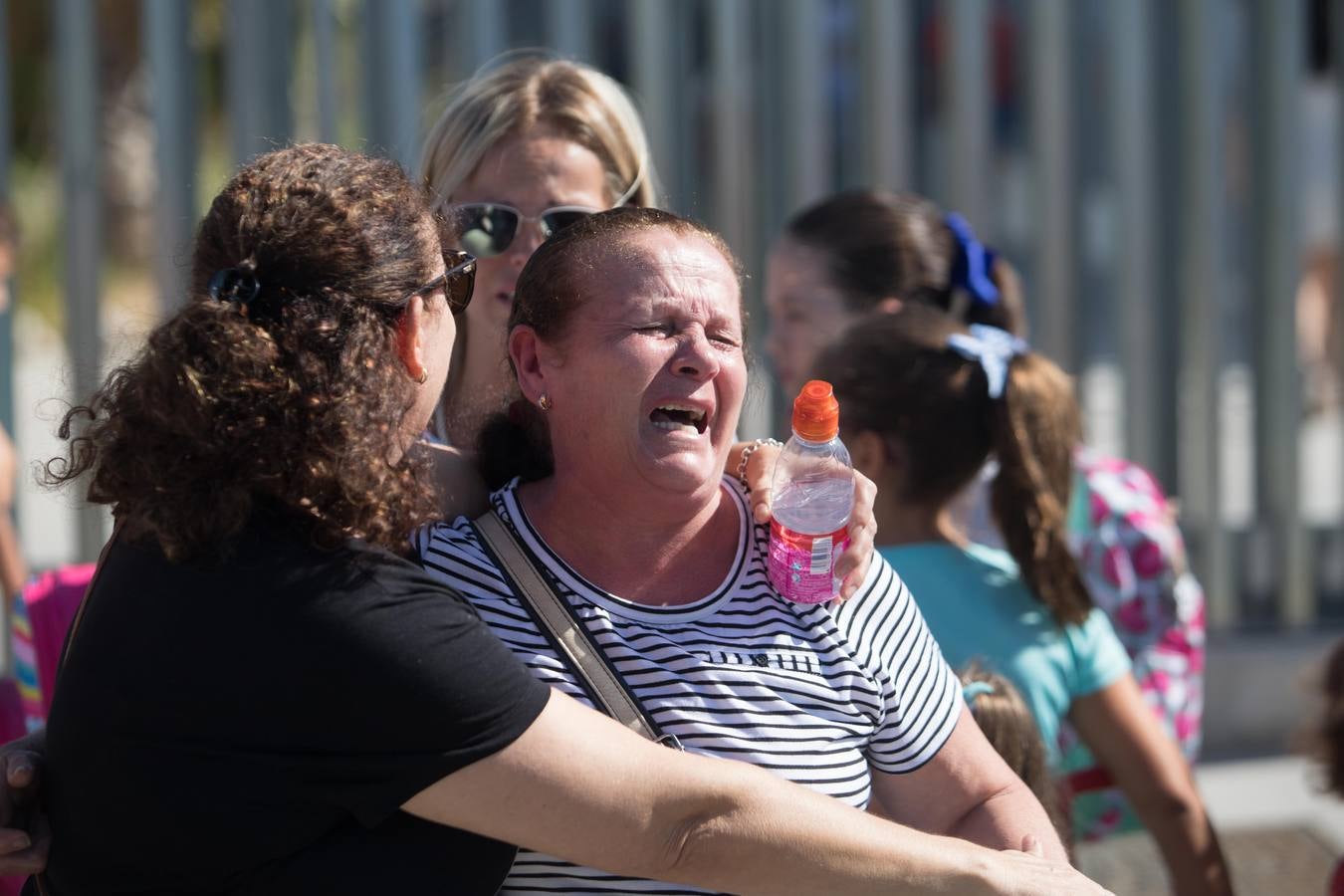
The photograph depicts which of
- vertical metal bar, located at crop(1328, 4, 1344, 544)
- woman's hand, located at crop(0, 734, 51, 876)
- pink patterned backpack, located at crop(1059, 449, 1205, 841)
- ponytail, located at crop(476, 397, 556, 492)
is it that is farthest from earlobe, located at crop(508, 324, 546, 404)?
vertical metal bar, located at crop(1328, 4, 1344, 544)

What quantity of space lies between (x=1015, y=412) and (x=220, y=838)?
159 centimetres

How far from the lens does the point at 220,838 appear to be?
5.04 ft

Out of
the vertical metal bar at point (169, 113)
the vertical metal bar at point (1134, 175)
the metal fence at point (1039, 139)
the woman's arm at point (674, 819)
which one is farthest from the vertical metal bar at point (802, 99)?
Result: the woman's arm at point (674, 819)

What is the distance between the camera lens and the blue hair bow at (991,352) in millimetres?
2666

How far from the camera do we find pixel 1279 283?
5414 millimetres

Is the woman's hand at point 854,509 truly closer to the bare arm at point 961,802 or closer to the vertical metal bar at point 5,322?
the bare arm at point 961,802

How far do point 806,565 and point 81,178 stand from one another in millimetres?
3873

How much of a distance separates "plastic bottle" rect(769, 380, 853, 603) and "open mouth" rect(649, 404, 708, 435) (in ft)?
0.41

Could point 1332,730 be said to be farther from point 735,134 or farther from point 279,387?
point 735,134

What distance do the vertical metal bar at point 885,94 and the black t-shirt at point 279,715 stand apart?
13.2 feet

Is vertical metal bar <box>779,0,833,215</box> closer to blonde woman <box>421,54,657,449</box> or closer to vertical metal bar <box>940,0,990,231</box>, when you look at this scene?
vertical metal bar <box>940,0,990,231</box>

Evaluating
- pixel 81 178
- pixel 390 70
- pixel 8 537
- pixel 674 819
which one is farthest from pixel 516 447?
pixel 81 178

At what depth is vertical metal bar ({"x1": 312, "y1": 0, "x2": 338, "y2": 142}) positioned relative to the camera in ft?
16.1

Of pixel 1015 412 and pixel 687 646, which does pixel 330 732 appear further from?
pixel 1015 412
